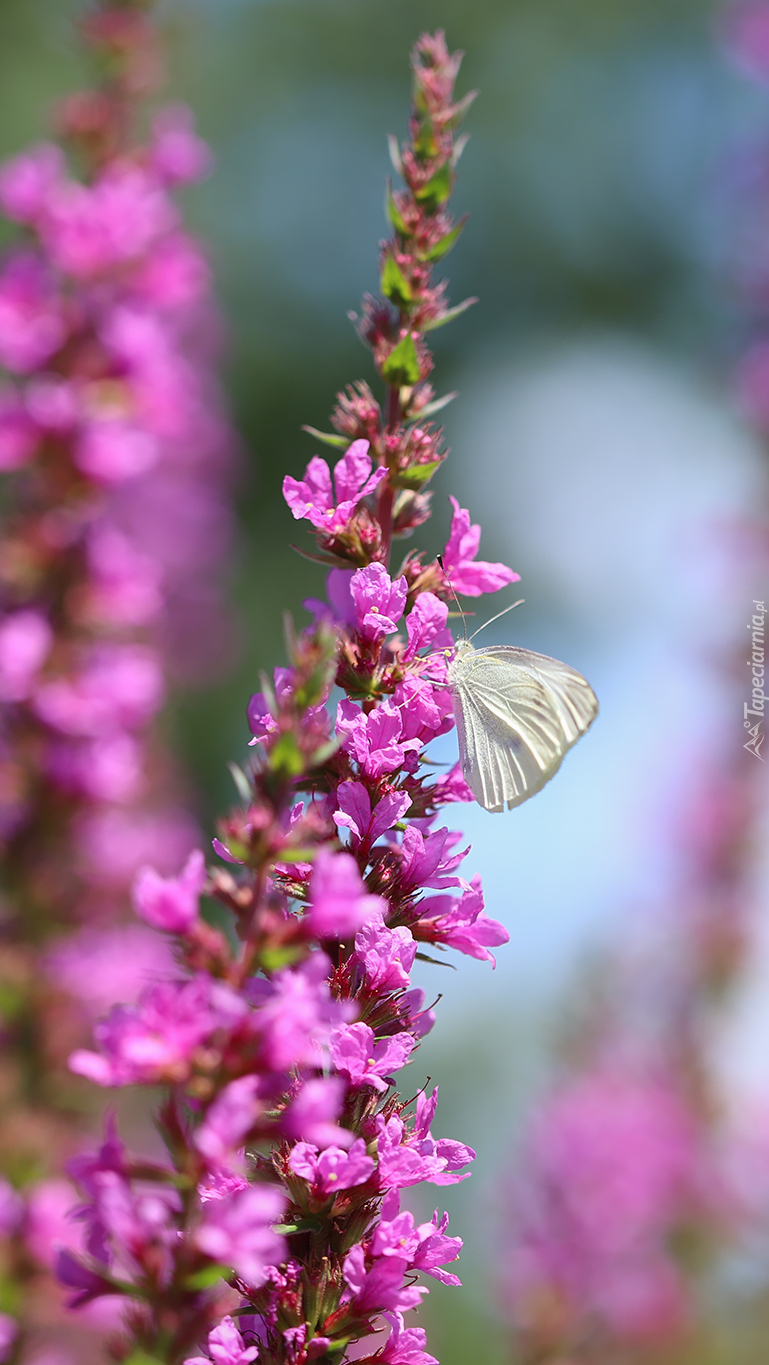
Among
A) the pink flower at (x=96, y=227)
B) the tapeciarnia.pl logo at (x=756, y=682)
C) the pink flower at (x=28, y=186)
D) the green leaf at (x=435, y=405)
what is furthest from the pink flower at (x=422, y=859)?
the tapeciarnia.pl logo at (x=756, y=682)

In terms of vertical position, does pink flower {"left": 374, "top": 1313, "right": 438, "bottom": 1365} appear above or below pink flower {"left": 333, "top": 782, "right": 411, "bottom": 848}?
below

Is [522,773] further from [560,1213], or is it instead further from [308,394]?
[308,394]

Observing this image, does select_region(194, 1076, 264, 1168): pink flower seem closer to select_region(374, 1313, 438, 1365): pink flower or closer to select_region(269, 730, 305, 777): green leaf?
select_region(269, 730, 305, 777): green leaf

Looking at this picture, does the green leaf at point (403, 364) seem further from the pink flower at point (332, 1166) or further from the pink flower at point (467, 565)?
the pink flower at point (332, 1166)

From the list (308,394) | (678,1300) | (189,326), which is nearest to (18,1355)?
(678,1300)

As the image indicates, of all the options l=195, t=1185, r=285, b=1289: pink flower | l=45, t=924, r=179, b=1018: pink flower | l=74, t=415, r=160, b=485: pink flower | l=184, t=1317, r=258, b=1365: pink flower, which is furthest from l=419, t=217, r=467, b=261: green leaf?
l=45, t=924, r=179, b=1018: pink flower

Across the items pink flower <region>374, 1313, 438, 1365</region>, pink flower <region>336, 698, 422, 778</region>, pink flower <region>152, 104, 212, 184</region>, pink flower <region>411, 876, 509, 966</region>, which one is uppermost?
pink flower <region>152, 104, 212, 184</region>
